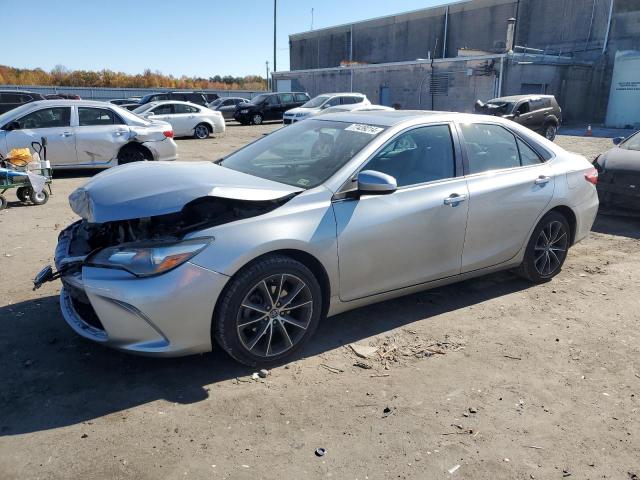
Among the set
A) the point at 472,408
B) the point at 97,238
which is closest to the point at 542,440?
the point at 472,408

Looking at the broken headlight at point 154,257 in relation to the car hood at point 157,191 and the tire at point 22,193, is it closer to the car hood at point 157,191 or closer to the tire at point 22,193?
the car hood at point 157,191

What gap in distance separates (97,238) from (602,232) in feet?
21.3

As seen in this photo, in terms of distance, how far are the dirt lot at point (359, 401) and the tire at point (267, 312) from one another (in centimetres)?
17

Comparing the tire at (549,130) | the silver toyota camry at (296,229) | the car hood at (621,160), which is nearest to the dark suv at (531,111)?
the tire at (549,130)

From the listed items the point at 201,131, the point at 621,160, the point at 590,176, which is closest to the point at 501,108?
the point at 201,131

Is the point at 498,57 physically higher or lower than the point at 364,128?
higher

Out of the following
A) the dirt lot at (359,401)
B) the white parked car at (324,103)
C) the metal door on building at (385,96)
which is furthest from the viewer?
the metal door on building at (385,96)

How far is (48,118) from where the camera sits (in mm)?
10078

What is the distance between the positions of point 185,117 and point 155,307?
17.9 m

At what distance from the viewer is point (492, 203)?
14.3 feet

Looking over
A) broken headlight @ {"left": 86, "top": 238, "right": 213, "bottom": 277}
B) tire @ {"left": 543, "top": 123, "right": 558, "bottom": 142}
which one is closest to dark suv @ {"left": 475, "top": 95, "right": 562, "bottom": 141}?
tire @ {"left": 543, "top": 123, "right": 558, "bottom": 142}

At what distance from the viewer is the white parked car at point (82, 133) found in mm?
9820

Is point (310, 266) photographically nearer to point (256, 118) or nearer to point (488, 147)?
point (488, 147)

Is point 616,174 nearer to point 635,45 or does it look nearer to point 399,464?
point 399,464
